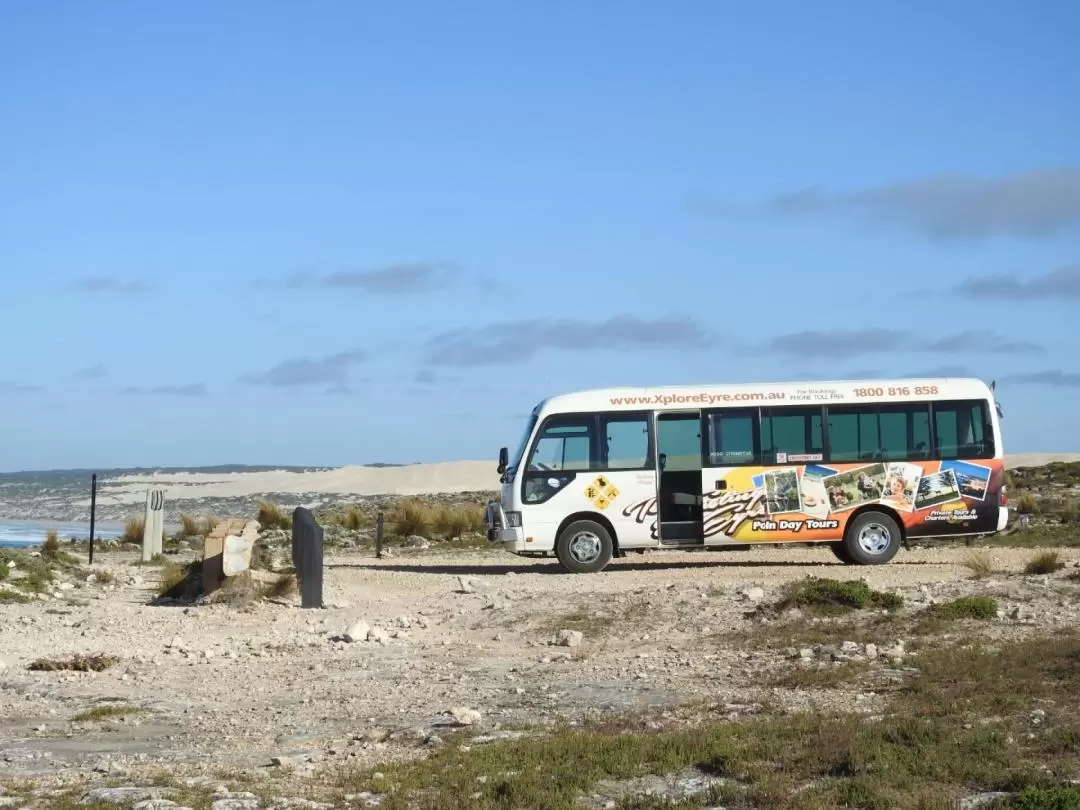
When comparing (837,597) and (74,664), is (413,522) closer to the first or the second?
(837,597)

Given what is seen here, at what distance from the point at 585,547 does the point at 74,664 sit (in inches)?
413

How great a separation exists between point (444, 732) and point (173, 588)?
1132cm

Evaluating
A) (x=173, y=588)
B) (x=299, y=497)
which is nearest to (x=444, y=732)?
(x=173, y=588)

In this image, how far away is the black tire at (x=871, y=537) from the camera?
23.1 m

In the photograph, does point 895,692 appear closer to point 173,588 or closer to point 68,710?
point 68,710

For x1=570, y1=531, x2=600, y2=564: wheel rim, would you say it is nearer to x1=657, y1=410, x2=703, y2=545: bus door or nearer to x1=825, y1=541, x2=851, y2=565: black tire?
x1=657, y1=410, x2=703, y2=545: bus door

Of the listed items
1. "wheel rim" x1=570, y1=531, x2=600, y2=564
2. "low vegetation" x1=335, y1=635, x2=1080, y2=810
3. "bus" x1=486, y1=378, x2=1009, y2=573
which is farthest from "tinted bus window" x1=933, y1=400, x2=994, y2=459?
"low vegetation" x1=335, y1=635, x2=1080, y2=810

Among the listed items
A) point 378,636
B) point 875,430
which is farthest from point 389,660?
point 875,430

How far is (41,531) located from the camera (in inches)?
2160

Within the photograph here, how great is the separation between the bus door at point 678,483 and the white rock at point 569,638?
7.47m

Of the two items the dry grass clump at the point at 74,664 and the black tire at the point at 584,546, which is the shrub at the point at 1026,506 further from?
the dry grass clump at the point at 74,664

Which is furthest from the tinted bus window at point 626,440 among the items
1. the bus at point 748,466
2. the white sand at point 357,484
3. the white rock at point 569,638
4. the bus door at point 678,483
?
the white sand at point 357,484

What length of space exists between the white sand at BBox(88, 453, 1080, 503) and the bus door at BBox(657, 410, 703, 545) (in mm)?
51173

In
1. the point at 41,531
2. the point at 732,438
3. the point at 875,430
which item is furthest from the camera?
the point at 41,531
